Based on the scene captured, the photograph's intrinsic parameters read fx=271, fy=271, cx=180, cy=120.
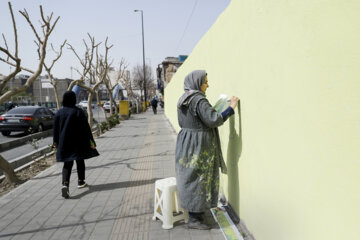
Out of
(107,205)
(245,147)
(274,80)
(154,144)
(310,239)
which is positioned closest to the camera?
(310,239)

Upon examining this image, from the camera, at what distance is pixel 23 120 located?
40.8 ft

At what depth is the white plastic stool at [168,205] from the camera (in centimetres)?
307

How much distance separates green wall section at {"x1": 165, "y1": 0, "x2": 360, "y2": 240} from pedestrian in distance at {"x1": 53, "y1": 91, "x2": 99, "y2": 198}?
2434 millimetres

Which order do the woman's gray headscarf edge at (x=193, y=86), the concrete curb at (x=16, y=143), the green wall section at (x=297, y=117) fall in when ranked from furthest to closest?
the concrete curb at (x=16, y=143) → the woman's gray headscarf edge at (x=193, y=86) → the green wall section at (x=297, y=117)

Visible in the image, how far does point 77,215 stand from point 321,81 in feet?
10.9

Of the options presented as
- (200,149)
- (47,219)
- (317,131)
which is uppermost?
(317,131)

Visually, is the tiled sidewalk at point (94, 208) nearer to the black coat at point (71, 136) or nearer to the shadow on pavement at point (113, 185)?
the shadow on pavement at point (113, 185)

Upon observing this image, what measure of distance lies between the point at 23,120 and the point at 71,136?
9.97 metres

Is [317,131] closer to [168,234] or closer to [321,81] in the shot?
[321,81]

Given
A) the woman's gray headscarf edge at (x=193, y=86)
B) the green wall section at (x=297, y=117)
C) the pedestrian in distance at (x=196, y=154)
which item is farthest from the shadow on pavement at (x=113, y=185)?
the woman's gray headscarf edge at (x=193, y=86)

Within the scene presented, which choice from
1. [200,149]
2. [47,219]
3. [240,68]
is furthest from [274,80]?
[47,219]

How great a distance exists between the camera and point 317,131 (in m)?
1.54

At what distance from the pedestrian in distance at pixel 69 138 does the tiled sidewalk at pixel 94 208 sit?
→ 0.44 metres

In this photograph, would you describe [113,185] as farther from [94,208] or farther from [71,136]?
[71,136]
